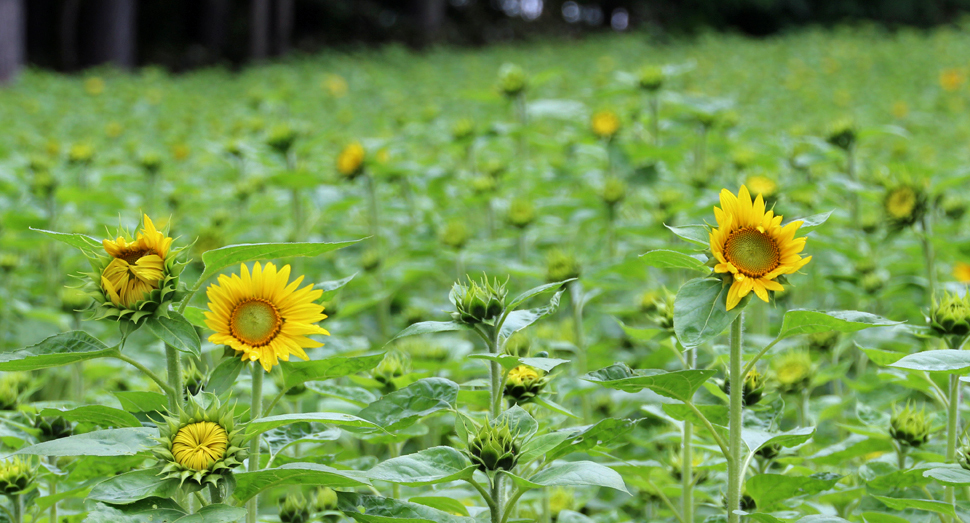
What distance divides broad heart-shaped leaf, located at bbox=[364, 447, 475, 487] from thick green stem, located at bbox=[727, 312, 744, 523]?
1.21 ft

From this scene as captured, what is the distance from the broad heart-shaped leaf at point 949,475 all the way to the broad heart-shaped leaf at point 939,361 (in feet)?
0.46

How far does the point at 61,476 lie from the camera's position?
1.31 m

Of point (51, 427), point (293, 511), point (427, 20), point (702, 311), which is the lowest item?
point (293, 511)

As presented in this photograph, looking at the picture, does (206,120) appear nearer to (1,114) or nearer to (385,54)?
(1,114)

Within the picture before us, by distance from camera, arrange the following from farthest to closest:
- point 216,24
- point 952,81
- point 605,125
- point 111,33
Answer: point 216,24 < point 111,33 < point 952,81 < point 605,125

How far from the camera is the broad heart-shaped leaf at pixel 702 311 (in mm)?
1001

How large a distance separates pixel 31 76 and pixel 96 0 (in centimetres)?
363

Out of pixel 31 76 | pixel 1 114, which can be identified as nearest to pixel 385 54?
pixel 31 76

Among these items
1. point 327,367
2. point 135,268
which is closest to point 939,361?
point 327,367

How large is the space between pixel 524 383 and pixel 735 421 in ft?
1.07

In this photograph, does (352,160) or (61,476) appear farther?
(352,160)

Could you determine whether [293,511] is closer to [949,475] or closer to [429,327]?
[429,327]

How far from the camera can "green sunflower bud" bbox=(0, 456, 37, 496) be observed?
123 cm

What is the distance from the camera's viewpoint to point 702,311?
3.38 ft
